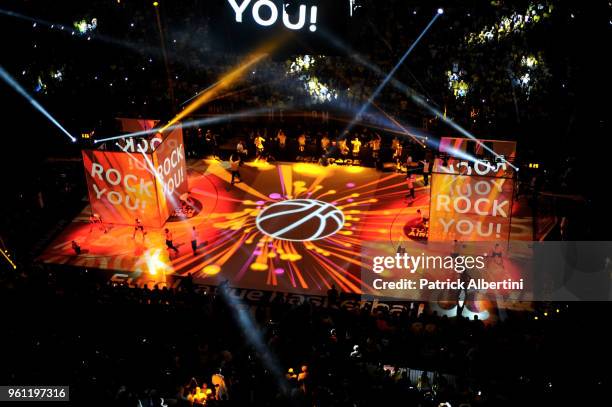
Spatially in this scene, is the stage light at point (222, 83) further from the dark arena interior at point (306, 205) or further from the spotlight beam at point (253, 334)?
the spotlight beam at point (253, 334)

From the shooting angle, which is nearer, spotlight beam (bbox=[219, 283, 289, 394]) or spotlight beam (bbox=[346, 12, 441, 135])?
spotlight beam (bbox=[219, 283, 289, 394])

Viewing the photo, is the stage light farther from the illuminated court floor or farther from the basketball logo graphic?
the basketball logo graphic

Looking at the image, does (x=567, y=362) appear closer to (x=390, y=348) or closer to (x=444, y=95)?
(x=390, y=348)

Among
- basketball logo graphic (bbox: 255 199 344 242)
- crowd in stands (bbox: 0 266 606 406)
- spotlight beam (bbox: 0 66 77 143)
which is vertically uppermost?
spotlight beam (bbox: 0 66 77 143)

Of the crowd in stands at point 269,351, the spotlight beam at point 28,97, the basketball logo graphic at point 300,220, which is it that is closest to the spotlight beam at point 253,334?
the crowd in stands at point 269,351

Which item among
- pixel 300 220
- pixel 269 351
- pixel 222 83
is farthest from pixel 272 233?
pixel 222 83

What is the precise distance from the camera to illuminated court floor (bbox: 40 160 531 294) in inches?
602

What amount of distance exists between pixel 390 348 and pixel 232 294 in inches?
177

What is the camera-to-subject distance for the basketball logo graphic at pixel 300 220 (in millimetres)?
16766

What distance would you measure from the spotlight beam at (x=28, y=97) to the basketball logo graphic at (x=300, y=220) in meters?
6.70

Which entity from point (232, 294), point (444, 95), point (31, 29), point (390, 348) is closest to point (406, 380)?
point (390, 348)

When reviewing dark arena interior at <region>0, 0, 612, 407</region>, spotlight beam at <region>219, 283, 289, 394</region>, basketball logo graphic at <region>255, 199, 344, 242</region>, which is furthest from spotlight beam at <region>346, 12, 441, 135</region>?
spotlight beam at <region>219, 283, 289, 394</region>

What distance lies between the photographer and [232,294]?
47.2ft

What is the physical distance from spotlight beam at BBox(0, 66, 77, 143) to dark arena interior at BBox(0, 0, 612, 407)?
3.4 inches
